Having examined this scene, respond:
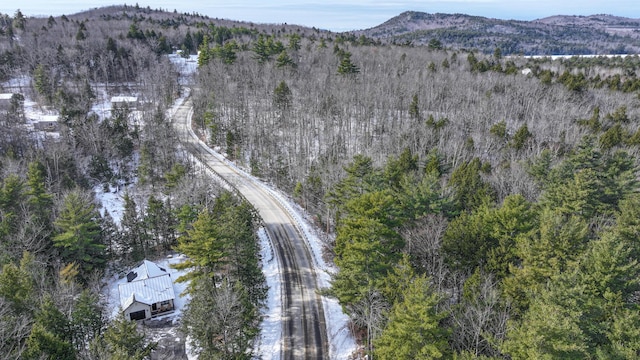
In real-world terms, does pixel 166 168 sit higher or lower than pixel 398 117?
lower

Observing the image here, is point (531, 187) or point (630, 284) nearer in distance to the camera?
point (630, 284)

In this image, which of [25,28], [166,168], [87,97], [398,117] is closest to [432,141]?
[398,117]

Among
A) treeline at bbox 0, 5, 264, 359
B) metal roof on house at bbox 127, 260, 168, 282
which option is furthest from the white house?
metal roof on house at bbox 127, 260, 168, 282

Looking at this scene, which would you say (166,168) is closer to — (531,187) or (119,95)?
(119,95)

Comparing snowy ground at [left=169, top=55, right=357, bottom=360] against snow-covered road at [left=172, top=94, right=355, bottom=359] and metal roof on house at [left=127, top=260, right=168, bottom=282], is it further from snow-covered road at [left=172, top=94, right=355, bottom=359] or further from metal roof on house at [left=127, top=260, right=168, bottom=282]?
metal roof on house at [left=127, top=260, right=168, bottom=282]

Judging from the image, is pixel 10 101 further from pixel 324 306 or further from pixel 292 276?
pixel 324 306

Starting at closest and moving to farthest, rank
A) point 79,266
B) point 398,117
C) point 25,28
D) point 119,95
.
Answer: point 79,266, point 398,117, point 119,95, point 25,28

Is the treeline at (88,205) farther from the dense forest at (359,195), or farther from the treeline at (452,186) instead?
the treeline at (452,186)
